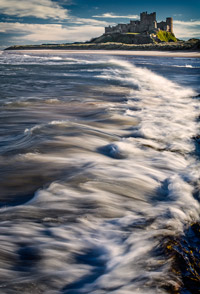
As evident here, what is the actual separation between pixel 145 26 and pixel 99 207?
136 m

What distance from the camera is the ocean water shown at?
72.2 inches

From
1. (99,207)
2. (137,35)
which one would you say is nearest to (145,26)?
(137,35)

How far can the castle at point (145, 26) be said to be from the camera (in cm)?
11962

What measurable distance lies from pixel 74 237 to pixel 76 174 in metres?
1.26

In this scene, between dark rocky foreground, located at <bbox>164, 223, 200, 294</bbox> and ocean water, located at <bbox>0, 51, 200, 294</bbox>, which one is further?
ocean water, located at <bbox>0, 51, 200, 294</bbox>

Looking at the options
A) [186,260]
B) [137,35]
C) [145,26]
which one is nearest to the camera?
[186,260]

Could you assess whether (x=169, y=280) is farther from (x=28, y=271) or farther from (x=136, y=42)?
(x=136, y=42)

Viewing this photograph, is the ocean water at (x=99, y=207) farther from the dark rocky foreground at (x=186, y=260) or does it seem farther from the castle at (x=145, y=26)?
the castle at (x=145, y=26)

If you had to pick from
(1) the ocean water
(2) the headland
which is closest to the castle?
(2) the headland

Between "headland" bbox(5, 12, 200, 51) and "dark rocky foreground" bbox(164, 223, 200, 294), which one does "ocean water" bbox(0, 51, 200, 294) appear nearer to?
"dark rocky foreground" bbox(164, 223, 200, 294)

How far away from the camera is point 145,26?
123188 mm

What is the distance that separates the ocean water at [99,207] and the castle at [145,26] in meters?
124

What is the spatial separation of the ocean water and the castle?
12426 centimetres

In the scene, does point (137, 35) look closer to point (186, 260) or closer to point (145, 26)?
point (145, 26)
